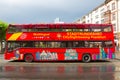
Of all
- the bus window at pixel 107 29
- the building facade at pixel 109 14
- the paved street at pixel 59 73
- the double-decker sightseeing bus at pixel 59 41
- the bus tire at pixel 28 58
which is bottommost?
the paved street at pixel 59 73

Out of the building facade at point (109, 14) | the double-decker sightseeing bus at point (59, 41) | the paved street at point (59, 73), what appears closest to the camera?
the paved street at point (59, 73)

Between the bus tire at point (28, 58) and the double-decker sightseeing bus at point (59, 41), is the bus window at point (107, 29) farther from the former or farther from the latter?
the bus tire at point (28, 58)

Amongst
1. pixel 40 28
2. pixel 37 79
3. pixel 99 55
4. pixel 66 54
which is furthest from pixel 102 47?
pixel 37 79

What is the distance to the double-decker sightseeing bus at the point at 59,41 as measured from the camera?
1307 inches

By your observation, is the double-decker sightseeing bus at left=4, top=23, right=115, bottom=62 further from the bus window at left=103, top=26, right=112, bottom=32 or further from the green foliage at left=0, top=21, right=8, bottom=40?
the green foliage at left=0, top=21, right=8, bottom=40

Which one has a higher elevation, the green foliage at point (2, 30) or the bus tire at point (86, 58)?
→ the green foliage at point (2, 30)

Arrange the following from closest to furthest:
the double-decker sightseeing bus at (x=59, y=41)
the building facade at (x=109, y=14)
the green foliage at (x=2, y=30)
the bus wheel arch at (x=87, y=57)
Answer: the double-decker sightseeing bus at (x=59, y=41) → the bus wheel arch at (x=87, y=57) → the green foliage at (x=2, y=30) → the building facade at (x=109, y=14)

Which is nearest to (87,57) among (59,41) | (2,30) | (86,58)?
(86,58)

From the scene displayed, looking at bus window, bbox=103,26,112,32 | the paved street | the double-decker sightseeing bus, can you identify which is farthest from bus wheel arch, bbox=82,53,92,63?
the paved street

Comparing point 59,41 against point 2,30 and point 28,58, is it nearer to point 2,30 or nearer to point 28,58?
point 28,58

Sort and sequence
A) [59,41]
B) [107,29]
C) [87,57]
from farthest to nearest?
[87,57], [107,29], [59,41]

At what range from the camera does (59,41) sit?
3322cm

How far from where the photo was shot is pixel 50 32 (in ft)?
109

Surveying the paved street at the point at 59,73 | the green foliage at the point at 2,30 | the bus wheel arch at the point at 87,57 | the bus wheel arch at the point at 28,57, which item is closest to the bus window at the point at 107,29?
the bus wheel arch at the point at 87,57
